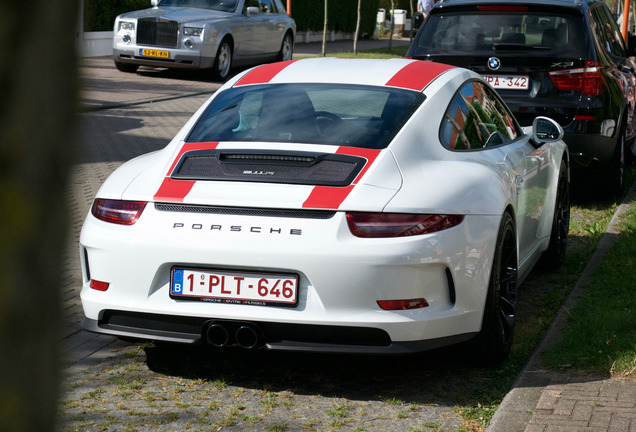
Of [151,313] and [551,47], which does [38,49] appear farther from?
[551,47]

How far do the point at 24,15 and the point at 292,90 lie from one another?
420 centimetres

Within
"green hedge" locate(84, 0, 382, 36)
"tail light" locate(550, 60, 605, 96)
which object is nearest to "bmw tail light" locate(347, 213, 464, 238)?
"tail light" locate(550, 60, 605, 96)

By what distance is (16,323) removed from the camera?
1010 millimetres

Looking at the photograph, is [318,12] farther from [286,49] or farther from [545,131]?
[545,131]

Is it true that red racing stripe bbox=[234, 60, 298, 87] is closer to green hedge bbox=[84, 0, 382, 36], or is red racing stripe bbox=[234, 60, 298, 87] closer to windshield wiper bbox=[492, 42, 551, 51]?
windshield wiper bbox=[492, 42, 551, 51]

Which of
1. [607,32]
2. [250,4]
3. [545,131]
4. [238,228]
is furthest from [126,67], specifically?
[238,228]

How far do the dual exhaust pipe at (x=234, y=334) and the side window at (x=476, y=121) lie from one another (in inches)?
55.4

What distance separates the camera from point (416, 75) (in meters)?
5.36

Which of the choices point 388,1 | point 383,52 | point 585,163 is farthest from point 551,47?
point 388,1

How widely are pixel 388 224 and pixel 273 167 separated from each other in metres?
0.61

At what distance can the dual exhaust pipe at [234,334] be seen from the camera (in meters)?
4.08

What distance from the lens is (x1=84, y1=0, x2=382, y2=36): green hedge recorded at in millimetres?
25438

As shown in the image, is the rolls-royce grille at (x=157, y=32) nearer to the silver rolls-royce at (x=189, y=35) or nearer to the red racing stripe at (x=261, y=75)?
the silver rolls-royce at (x=189, y=35)

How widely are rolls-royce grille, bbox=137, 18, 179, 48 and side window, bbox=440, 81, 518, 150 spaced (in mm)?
14201
